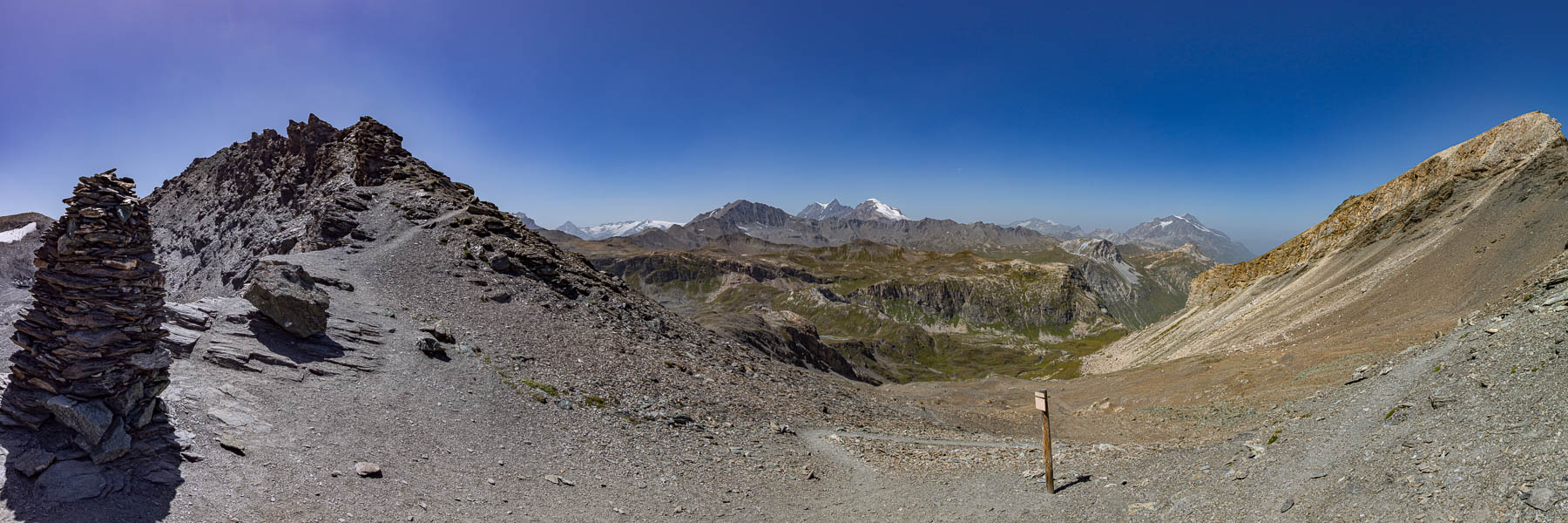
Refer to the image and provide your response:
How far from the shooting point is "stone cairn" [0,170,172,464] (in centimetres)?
1125

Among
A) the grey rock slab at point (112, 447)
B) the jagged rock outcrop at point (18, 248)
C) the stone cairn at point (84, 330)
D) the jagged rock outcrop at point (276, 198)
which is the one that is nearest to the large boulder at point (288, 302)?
the stone cairn at point (84, 330)

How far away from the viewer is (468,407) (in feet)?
63.8

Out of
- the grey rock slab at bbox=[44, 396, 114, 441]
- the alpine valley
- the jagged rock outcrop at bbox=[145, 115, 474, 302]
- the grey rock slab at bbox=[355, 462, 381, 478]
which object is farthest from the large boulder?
the jagged rock outcrop at bbox=[145, 115, 474, 302]

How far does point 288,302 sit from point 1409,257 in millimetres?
80101

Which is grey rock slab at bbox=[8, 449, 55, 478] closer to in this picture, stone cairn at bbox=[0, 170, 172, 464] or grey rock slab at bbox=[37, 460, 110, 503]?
grey rock slab at bbox=[37, 460, 110, 503]

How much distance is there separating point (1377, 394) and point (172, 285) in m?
82.0

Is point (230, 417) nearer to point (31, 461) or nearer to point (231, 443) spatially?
point (231, 443)

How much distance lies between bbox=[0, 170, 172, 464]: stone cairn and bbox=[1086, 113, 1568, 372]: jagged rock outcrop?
46954mm

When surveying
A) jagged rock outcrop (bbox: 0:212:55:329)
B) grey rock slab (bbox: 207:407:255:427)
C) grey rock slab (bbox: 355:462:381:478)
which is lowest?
grey rock slab (bbox: 355:462:381:478)

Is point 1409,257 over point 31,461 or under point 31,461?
over

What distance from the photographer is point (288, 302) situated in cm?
1966

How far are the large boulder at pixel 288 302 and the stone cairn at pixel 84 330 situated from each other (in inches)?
314

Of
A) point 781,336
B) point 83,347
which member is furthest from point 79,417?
point 781,336

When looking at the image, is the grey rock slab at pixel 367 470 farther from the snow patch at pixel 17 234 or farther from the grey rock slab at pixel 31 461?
the snow patch at pixel 17 234
